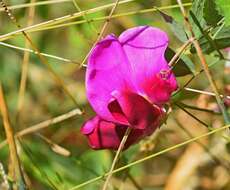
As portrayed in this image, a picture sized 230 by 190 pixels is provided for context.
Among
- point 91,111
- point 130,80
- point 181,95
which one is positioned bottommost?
point 91,111

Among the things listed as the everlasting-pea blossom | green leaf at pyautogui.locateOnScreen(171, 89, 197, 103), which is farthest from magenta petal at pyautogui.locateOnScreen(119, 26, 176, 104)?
green leaf at pyautogui.locateOnScreen(171, 89, 197, 103)

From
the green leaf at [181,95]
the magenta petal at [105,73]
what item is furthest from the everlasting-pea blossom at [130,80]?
the green leaf at [181,95]

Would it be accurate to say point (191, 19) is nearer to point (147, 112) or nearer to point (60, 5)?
point (147, 112)

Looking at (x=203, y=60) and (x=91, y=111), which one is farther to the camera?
(x=91, y=111)

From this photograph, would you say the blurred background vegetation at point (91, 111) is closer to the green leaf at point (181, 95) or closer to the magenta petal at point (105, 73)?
the green leaf at point (181, 95)

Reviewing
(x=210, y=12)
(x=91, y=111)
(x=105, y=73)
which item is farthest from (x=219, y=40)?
(x=91, y=111)

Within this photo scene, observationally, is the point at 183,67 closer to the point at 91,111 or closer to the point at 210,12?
the point at 210,12
